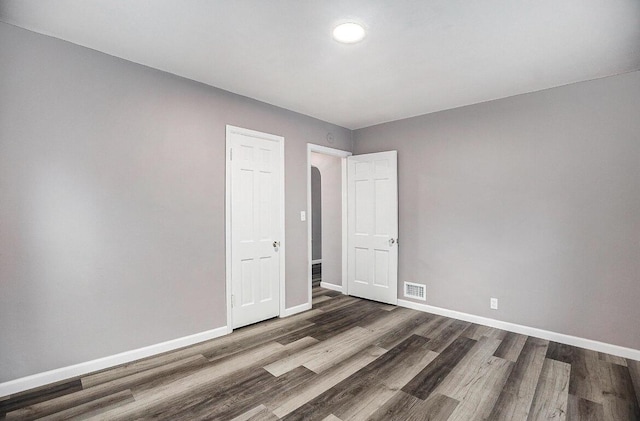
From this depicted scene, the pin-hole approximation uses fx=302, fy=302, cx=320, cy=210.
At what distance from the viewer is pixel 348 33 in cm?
218

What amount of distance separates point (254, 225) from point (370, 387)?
80.7 inches

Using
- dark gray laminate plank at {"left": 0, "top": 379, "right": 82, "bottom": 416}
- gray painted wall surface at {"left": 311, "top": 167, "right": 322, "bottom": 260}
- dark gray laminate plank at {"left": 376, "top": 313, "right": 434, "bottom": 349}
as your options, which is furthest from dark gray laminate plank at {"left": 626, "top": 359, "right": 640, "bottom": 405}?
gray painted wall surface at {"left": 311, "top": 167, "right": 322, "bottom": 260}

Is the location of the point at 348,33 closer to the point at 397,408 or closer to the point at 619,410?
the point at 397,408

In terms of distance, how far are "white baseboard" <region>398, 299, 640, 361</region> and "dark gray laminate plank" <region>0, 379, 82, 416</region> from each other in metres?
3.61

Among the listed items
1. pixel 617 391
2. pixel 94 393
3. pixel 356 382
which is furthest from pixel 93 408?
pixel 617 391

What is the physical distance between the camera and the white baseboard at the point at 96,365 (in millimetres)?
2150

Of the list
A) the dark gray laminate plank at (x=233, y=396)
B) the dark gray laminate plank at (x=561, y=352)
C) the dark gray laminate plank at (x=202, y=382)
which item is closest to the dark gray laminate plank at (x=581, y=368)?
the dark gray laminate plank at (x=561, y=352)

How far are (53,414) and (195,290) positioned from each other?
4.19 ft

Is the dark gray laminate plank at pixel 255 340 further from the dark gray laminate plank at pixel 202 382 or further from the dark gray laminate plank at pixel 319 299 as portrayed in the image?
the dark gray laminate plank at pixel 319 299

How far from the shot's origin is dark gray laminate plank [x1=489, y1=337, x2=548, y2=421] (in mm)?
2008

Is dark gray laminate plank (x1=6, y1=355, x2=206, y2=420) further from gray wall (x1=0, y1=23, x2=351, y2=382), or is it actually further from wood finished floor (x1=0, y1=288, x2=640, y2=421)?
gray wall (x1=0, y1=23, x2=351, y2=382)

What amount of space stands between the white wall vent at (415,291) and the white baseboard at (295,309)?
54.1 inches

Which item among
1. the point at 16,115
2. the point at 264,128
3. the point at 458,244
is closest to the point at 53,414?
the point at 16,115

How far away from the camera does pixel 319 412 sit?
6.56 ft
